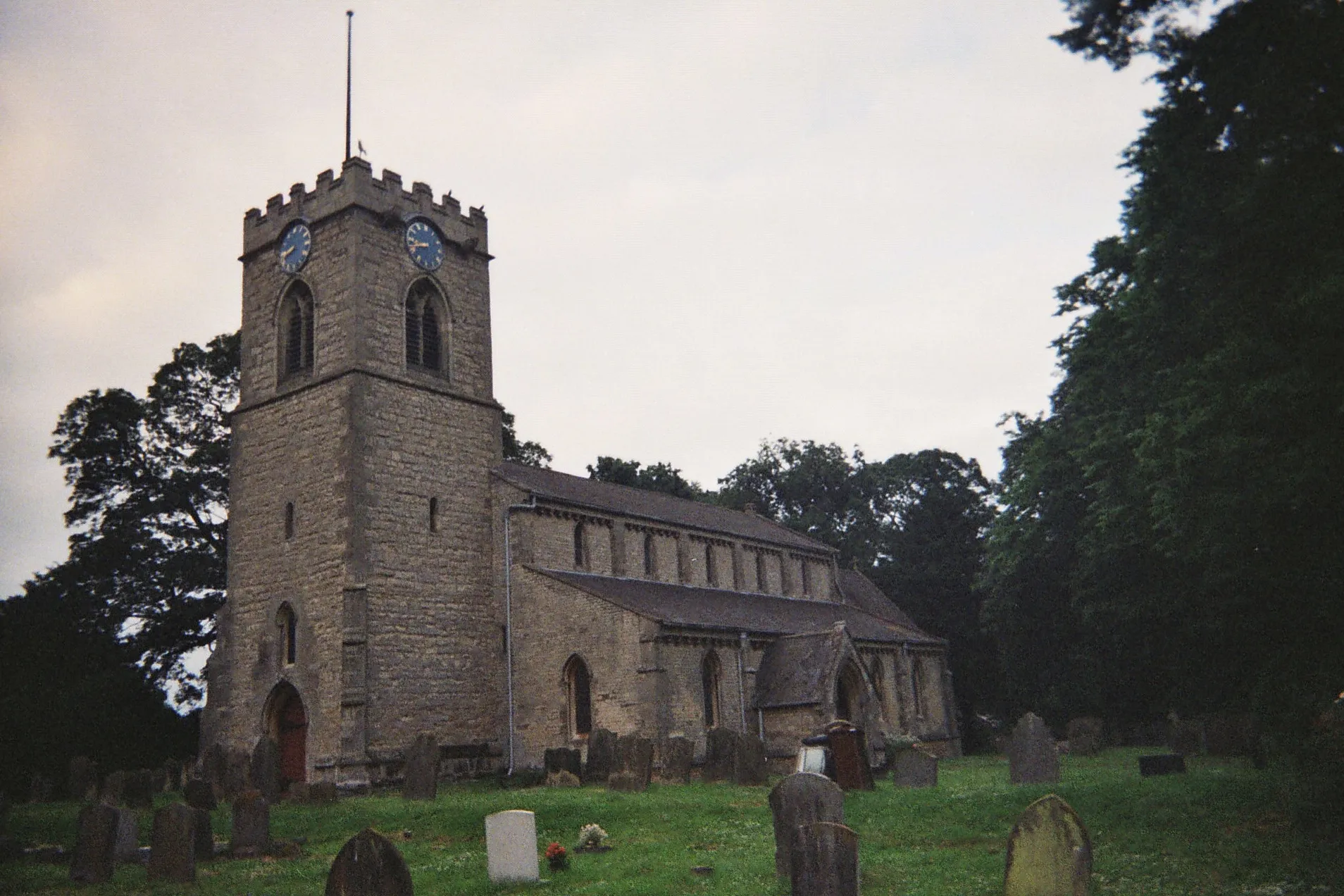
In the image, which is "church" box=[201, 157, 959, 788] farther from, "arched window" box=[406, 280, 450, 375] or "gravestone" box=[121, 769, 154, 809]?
"gravestone" box=[121, 769, 154, 809]

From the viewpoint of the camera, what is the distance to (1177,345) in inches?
539

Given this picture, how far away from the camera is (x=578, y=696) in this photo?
27812mm

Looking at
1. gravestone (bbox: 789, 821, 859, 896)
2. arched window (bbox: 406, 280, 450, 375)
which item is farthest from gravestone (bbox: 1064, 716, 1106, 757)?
gravestone (bbox: 789, 821, 859, 896)

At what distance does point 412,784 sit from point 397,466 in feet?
30.5

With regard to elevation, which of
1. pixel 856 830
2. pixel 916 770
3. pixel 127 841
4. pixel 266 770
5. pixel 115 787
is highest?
pixel 266 770

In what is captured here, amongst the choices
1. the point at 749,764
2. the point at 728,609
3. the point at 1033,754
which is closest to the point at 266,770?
the point at 749,764

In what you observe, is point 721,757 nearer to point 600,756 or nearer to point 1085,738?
point 600,756

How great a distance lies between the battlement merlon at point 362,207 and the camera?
28984 millimetres

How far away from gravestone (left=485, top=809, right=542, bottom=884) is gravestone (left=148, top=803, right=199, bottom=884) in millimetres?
3979

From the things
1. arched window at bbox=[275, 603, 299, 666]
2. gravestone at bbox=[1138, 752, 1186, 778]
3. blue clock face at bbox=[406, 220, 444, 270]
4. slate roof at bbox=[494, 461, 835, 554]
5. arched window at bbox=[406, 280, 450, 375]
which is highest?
blue clock face at bbox=[406, 220, 444, 270]

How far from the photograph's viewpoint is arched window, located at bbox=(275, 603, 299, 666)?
2684cm

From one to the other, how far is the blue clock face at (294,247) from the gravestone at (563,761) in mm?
15043

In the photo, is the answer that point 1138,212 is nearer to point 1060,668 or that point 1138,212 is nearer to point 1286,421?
point 1286,421

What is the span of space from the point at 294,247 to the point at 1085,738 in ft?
84.9
